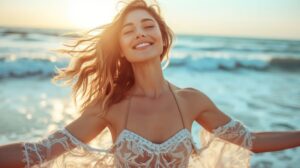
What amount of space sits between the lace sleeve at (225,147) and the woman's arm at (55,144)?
2.27ft

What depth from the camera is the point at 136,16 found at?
8.34 ft

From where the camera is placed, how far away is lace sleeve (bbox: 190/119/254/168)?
8.63 feet

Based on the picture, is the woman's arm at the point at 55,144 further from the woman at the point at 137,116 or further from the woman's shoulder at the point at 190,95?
the woman's shoulder at the point at 190,95

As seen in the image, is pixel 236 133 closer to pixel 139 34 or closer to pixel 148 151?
pixel 148 151

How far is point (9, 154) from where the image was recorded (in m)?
2.01

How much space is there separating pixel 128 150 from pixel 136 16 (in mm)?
832

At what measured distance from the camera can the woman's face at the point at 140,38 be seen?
2.44 m

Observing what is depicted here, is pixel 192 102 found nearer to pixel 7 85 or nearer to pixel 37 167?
pixel 37 167

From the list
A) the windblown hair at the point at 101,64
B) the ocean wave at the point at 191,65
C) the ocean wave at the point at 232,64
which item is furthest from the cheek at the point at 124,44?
the ocean wave at the point at 232,64

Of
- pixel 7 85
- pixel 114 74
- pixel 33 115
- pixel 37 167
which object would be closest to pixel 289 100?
pixel 33 115

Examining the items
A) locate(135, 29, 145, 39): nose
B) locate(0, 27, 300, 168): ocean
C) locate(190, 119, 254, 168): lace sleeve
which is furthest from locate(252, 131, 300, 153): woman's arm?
locate(0, 27, 300, 168): ocean

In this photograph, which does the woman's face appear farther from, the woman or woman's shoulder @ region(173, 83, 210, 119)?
woman's shoulder @ region(173, 83, 210, 119)

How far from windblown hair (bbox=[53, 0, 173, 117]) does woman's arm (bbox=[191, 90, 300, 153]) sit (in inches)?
19.7

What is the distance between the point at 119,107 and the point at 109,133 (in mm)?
273
